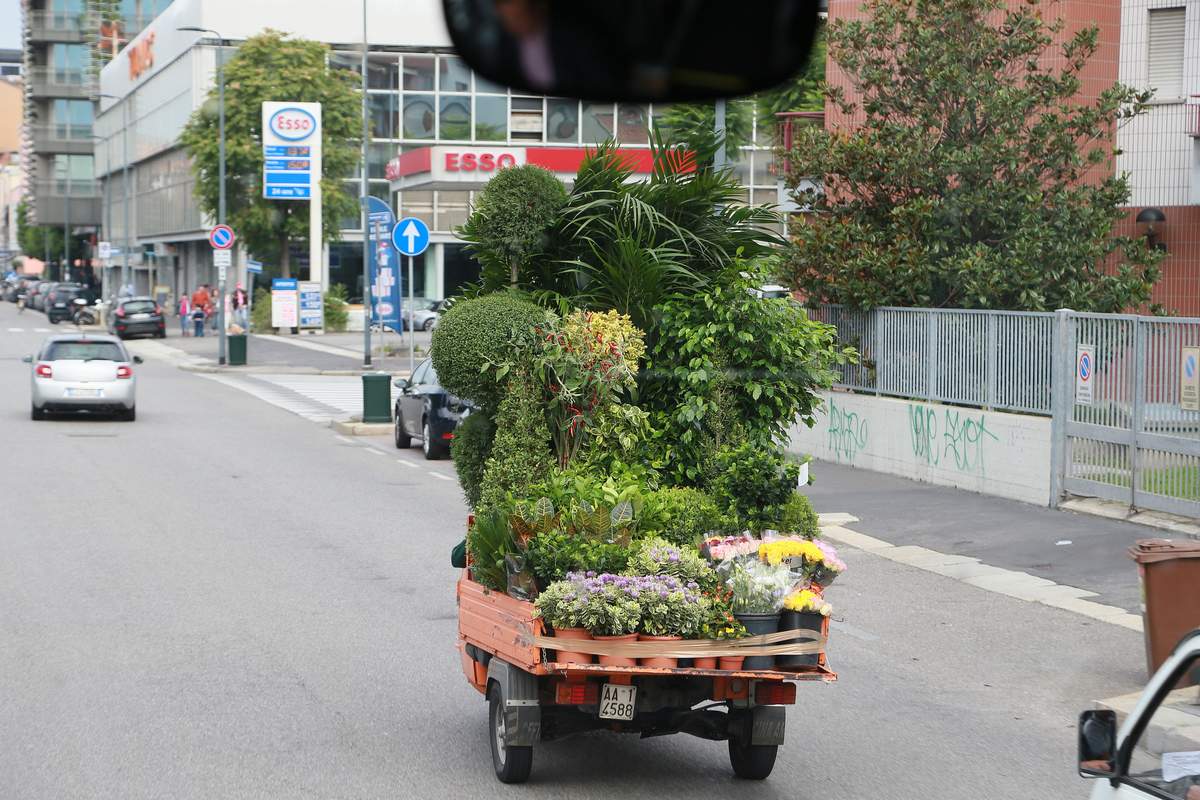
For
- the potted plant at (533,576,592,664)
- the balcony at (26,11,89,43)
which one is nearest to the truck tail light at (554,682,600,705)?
the potted plant at (533,576,592,664)

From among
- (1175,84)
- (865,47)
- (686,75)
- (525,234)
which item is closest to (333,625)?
(525,234)

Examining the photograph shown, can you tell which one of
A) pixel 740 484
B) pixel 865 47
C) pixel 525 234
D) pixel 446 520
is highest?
pixel 865 47

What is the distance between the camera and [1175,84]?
23.8 m

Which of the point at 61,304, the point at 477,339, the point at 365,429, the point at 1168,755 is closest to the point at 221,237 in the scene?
the point at 365,429

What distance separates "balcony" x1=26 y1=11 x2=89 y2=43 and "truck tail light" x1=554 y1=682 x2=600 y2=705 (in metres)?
121

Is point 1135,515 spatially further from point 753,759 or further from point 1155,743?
point 1155,743

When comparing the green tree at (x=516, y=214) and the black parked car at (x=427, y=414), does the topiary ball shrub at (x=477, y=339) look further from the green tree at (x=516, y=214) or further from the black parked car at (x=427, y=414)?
the black parked car at (x=427, y=414)

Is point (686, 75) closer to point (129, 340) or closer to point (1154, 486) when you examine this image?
point (1154, 486)

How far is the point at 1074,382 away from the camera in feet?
52.4

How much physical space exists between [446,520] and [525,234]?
856 cm

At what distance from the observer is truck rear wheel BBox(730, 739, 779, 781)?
7.02m

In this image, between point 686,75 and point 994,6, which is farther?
point 994,6

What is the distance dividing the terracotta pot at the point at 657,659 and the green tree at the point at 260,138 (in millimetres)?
55390

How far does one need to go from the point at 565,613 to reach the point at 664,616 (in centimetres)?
41
